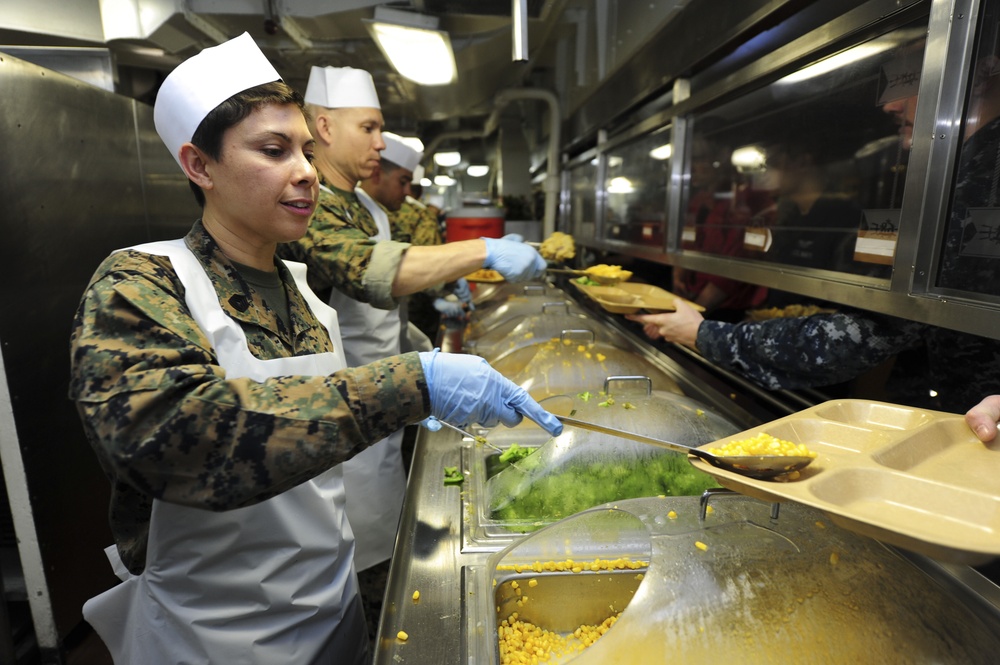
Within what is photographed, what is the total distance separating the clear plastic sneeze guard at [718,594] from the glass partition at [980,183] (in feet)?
1.73

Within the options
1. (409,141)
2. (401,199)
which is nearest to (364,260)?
(401,199)

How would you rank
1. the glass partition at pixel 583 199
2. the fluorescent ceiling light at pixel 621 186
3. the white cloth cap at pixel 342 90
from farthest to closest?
the glass partition at pixel 583 199 → the fluorescent ceiling light at pixel 621 186 → the white cloth cap at pixel 342 90

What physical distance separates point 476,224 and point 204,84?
3.69 meters

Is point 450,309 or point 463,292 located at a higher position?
point 463,292

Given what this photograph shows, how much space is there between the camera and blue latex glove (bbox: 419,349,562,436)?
40.9 inches

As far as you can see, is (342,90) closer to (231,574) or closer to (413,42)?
(413,42)

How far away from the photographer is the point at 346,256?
1841mm

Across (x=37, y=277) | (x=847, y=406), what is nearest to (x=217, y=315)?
(x=847, y=406)

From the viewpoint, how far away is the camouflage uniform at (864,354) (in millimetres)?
1351

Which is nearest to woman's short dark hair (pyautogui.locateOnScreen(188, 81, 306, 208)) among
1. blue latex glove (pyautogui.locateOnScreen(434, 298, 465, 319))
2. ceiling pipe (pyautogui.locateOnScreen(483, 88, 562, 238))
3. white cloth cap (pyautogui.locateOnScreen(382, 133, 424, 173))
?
blue latex glove (pyautogui.locateOnScreen(434, 298, 465, 319))

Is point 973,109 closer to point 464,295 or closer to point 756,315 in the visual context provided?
point 756,315

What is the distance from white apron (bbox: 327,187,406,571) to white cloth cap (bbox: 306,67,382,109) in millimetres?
560

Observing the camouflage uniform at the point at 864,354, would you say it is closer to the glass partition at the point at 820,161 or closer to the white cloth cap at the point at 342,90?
the glass partition at the point at 820,161

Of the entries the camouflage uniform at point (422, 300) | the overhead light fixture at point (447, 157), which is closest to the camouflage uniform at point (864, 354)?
the camouflage uniform at point (422, 300)
